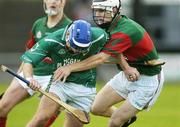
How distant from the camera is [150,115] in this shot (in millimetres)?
19016

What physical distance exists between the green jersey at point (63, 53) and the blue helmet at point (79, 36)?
14cm

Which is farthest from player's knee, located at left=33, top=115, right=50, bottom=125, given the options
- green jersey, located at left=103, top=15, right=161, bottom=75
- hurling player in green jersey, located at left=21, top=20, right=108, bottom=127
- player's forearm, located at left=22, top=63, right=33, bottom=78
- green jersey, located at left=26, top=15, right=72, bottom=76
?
green jersey, located at left=26, top=15, right=72, bottom=76

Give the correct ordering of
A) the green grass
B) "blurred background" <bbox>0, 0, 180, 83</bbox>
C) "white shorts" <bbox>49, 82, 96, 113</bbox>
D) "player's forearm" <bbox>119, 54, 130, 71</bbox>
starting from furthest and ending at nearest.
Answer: "blurred background" <bbox>0, 0, 180, 83</bbox> → the green grass → "player's forearm" <bbox>119, 54, 130, 71</bbox> → "white shorts" <bbox>49, 82, 96, 113</bbox>

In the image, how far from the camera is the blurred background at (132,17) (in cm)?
2702

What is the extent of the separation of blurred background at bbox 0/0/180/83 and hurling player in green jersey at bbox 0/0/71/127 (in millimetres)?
13062

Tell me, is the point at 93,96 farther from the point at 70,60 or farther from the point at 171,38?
the point at 171,38

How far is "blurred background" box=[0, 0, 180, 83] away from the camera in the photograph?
27016 millimetres

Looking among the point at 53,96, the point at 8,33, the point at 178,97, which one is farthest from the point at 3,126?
the point at 8,33

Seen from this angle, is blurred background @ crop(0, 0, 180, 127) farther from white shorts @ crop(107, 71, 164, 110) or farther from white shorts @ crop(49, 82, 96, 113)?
white shorts @ crop(49, 82, 96, 113)

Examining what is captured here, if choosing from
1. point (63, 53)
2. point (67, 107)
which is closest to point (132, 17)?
point (63, 53)

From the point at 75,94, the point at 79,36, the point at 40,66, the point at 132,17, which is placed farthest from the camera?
the point at 132,17

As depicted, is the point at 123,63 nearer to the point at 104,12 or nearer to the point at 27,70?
the point at 104,12

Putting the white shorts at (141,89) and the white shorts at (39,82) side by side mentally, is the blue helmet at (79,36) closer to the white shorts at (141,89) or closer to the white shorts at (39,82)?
the white shorts at (39,82)

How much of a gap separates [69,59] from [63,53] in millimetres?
139
